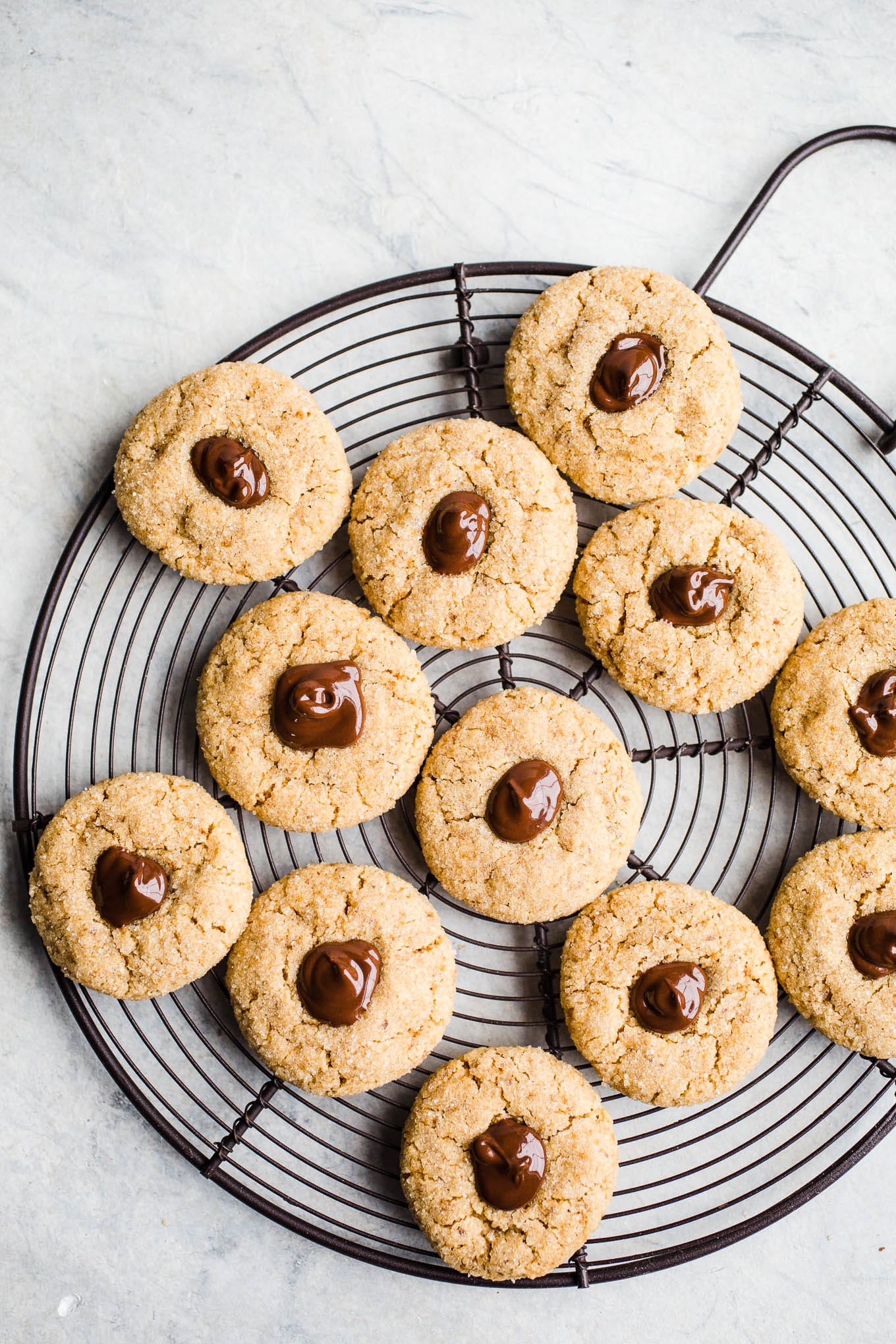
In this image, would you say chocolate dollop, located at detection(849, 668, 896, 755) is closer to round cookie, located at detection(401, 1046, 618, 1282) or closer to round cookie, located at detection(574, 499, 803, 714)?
round cookie, located at detection(574, 499, 803, 714)

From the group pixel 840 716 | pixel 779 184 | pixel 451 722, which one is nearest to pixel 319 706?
pixel 451 722

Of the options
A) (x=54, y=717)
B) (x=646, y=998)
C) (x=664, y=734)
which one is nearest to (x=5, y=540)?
(x=54, y=717)

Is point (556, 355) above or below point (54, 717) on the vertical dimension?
above

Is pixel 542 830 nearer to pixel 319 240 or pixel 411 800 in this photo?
pixel 411 800

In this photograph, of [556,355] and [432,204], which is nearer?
[556,355]

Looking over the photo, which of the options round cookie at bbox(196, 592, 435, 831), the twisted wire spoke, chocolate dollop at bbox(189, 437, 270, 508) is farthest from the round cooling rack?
chocolate dollop at bbox(189, 437, 270, 508)

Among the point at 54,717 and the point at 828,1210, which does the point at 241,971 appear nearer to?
the point at 54,717
